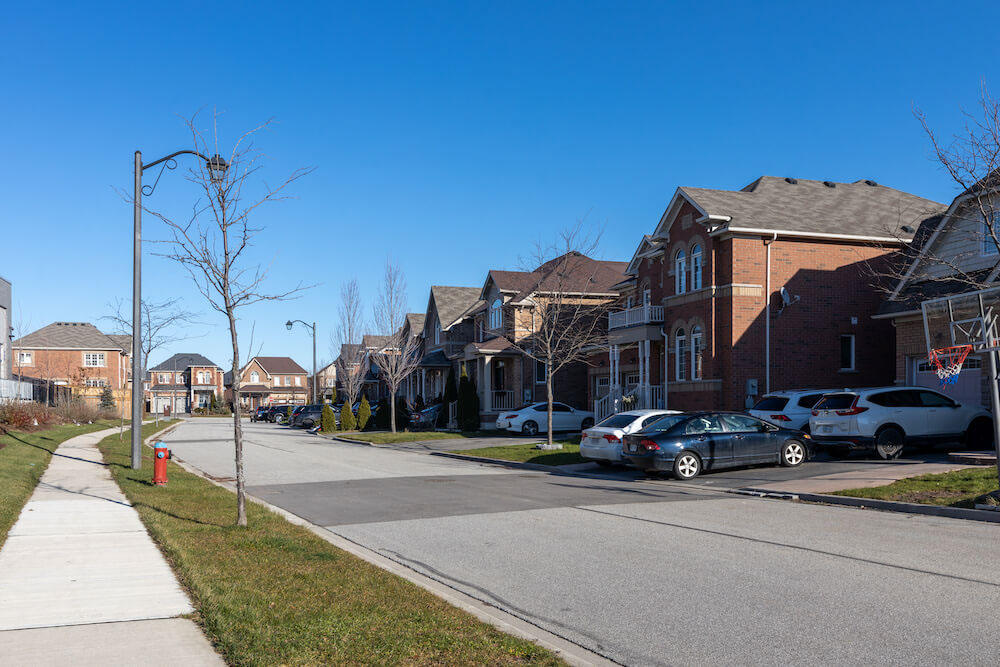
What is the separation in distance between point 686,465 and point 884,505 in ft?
17.7

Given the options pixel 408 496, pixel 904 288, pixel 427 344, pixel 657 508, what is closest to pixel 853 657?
pixel 657 508

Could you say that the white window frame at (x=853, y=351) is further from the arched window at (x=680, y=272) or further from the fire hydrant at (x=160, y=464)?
the fire hydrant at (x=160, y=464)

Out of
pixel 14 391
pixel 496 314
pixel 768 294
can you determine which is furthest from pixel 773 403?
pixel 14 391

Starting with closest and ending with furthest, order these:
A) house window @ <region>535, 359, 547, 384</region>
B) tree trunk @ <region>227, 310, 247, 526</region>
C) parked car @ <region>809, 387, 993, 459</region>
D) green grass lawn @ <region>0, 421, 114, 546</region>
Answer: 1. tree trunk @ <region>227, 310, 247, 526</region>
2. green grass lawn @ <region>0, 421, 114, 546</region>
3. parked car @ <region>809, 387, 993, 459</region>
4. house window @ <region>535, 359, 547, 384</region>

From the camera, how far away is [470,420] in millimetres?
37938

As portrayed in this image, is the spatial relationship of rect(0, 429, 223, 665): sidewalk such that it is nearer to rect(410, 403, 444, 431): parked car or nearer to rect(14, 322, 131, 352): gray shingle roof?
rect(410, 403, 444, 431): parked car

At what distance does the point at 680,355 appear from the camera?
104ft

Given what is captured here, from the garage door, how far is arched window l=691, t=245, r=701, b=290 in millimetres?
8451

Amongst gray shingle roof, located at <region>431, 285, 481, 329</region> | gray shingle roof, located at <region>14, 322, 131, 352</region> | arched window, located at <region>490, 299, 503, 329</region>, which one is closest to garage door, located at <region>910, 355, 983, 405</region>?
arched window, located at <region>490, 299, 503, 329</region>

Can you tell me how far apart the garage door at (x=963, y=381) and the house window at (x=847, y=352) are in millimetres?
5620

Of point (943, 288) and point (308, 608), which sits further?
point (943, 288)

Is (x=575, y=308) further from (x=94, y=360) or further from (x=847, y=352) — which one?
(x=94, y=360)

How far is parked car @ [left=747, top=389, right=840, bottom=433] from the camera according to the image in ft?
72.1

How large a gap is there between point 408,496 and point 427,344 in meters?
44.8
